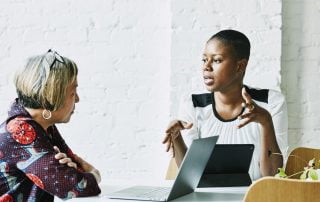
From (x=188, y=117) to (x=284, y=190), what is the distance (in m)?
1.20

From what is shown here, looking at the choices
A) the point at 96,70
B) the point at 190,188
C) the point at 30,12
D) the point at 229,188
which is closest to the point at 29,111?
the point at 190,188

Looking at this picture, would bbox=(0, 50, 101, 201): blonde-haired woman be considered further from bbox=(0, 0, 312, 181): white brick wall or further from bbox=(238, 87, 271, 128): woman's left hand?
bbox=(0, 0, 312, 181): white brick wall

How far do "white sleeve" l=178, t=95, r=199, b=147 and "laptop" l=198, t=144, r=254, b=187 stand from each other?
45cm

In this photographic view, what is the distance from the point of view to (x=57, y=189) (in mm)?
1554

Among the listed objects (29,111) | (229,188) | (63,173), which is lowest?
(229,188)

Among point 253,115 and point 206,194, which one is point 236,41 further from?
point 206,194

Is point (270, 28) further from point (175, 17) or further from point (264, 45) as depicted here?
point (175, 17)

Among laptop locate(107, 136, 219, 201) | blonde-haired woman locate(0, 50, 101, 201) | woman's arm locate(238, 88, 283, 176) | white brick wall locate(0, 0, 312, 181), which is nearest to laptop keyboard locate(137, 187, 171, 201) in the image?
laptop locate(107, 136, 219, 201)

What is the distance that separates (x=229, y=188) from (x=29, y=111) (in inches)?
26.0

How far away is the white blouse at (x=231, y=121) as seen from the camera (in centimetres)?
232

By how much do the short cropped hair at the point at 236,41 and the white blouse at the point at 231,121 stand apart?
16 cm

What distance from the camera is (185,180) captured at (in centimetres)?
162

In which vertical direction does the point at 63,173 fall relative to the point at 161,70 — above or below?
below

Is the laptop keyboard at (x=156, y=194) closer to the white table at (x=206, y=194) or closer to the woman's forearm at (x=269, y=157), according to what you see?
the white table at (x=206, y=194)
